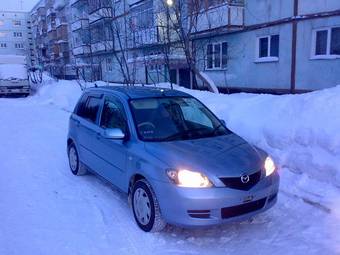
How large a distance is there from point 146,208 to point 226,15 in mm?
13380

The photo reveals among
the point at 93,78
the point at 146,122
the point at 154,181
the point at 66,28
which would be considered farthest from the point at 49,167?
the point at 66,28

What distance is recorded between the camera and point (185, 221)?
3740 millimetres

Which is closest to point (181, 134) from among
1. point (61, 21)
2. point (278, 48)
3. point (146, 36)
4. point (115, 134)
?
point (115, 134)

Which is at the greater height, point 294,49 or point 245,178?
point 294,49

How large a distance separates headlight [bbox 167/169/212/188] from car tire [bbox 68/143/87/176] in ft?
9.41

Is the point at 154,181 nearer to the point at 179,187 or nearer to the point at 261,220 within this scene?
the point at 179,187

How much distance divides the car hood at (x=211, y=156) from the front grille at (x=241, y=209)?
0.35m

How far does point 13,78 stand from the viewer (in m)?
24.3

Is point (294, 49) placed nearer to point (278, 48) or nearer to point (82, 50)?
point (278, 48)

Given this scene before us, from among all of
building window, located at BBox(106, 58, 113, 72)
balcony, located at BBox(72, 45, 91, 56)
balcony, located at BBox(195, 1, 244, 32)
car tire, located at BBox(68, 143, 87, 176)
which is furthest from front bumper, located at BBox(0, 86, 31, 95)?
car tire, located at BBox(68, 143, 87, 176)

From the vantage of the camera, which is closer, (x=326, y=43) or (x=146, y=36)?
(x=326, y=43)

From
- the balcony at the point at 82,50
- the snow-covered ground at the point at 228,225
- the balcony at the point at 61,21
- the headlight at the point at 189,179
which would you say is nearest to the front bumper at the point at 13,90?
the balcony at the point at 82,50

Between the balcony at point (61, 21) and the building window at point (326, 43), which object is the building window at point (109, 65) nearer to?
the balcony at point (61, 21)

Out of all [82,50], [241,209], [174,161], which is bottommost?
[241,209]
